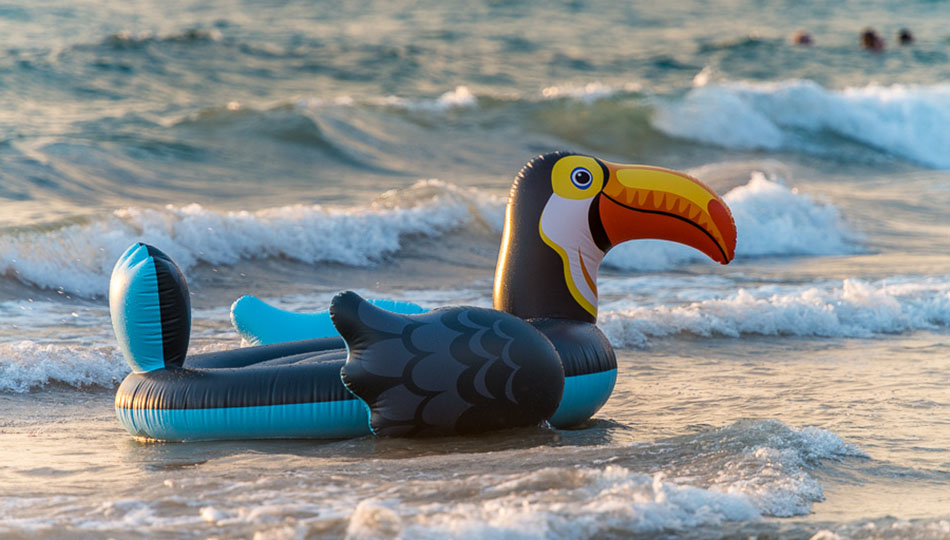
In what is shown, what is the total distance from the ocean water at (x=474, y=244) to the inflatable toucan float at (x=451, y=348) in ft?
0.48

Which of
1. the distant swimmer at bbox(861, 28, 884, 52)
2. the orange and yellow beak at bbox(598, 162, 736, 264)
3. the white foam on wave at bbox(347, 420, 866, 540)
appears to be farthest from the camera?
the distant swimmer at bbox(861, 28, 884, 52)

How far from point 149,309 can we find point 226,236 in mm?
4880

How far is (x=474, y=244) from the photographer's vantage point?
10375mm

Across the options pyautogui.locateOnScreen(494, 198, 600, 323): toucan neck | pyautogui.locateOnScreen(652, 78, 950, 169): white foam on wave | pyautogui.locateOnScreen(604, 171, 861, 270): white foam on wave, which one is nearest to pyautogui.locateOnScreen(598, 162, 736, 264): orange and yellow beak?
pyautogui.locateOnScreen(494, 198, 600, 323): toucan neck

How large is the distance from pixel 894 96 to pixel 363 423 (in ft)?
59.8

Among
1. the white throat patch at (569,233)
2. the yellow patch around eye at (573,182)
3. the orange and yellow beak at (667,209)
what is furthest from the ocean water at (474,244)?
the yellow patch around eye at (573,182)

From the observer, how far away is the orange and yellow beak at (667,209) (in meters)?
4.89


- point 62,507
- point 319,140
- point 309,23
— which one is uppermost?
point 309,23

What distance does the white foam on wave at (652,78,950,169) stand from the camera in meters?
18.3

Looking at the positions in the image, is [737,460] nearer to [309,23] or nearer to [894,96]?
[894,96]

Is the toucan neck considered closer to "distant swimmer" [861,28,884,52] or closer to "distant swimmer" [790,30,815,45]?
"distant swimmer" [790,30,815,45]

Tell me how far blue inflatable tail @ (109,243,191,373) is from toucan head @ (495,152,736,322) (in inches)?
55.8

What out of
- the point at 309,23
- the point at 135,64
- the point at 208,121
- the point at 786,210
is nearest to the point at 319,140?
the point at 208,121

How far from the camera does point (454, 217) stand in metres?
10.8
